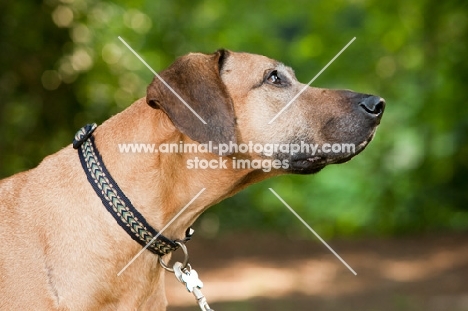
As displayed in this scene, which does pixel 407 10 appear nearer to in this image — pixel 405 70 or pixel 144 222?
pixel 405 70

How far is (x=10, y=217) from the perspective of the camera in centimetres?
388

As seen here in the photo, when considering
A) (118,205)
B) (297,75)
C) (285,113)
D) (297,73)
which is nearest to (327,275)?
(297,75)

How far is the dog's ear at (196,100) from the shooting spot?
3.72 m

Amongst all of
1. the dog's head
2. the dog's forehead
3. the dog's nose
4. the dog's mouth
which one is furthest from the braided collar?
the dog's nose

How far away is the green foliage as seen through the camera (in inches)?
479

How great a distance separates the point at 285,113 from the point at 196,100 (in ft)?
2.06

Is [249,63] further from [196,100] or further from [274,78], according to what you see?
[196,100]

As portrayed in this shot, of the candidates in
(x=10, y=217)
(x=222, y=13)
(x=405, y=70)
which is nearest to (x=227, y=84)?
(x=10, y=217)

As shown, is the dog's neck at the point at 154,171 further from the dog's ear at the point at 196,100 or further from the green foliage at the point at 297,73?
the green foliage at the point at 297,73

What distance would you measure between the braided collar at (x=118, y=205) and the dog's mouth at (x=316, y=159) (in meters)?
0.86

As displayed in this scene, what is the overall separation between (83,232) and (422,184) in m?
10.7

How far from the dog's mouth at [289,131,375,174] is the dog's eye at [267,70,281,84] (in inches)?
18.4

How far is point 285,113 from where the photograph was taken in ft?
13.8

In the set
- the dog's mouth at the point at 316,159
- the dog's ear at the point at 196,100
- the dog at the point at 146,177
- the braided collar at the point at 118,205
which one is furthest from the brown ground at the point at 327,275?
the dog's ear at the point at 196,100
